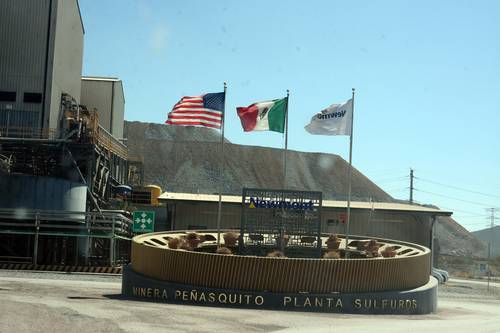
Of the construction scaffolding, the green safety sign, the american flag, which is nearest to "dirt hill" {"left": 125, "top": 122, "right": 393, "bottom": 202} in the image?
the construction scaffolding

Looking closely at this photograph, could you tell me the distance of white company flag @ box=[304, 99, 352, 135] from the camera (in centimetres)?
2511

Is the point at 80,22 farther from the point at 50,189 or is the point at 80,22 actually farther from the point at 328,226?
the point at 328,226

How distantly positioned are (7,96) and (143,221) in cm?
1536

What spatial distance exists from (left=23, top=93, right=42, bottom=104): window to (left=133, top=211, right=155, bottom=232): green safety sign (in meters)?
12.8

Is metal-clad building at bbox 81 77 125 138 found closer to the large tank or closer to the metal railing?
the metal railing

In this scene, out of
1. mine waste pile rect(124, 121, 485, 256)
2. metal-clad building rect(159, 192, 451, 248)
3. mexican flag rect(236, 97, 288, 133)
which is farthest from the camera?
mine waste pile rect(124, 121, 485, 256)

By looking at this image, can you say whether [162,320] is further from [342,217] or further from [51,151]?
[342,217]

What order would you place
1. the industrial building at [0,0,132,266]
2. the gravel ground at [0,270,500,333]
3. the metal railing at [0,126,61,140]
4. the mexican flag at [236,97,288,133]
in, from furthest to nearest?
the metal railing at [0,126,61,140] → the industrial building at [0,0,132,266] → the mexican flag at [236,97,288,133] → the gravel ground at [0,270,500,333]

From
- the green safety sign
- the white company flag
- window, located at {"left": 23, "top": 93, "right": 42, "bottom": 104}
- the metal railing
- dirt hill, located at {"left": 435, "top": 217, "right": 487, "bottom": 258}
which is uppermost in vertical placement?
window, located at {"left": 23, "top": 93, "right": 42, "bottom": 104}

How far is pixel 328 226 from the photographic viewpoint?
49.8 m

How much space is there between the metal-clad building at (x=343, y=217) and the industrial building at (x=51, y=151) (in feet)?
13.7

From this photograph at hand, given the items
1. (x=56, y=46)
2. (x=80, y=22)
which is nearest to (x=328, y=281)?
(x=56, y=46)

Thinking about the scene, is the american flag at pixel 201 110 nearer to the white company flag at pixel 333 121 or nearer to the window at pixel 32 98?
the white company flag at pixel 333 121

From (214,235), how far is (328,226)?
2120 centimetres
